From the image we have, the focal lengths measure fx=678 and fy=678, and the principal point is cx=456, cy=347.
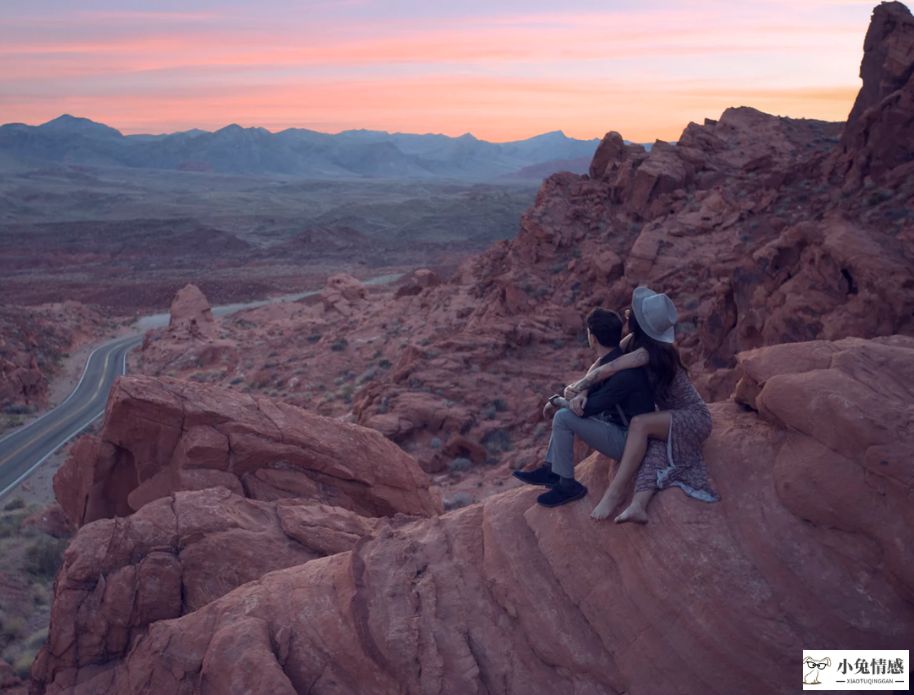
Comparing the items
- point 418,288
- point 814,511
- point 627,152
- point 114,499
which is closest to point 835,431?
point 814,511

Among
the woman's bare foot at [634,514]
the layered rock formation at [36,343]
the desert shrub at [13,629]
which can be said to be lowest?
the layered rock formation at [36,343]

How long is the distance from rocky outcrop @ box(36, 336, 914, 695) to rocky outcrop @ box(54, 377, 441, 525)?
11.9 feet

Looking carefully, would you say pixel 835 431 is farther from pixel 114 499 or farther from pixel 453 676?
pixel 114 499

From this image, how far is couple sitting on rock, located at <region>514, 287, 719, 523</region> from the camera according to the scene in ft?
16.7

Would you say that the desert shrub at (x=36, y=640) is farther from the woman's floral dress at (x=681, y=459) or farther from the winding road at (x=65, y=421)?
the winding road at (x=65, y=421)

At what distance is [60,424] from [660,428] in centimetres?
3337

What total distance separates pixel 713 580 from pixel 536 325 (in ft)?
64.0

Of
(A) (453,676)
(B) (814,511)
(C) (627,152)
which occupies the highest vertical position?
(C) (627,152)

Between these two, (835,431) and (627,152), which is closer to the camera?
(835,431)

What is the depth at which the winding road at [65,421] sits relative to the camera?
26088 millimetres

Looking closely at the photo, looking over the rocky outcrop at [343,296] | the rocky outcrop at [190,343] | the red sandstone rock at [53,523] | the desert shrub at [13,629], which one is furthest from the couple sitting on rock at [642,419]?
the rocky outcrop at [343,296]

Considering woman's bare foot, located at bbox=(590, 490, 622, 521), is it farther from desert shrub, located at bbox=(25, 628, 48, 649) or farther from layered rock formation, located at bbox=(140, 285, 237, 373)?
layered rock formation, located at bbox=(140, 285, 237, 373)

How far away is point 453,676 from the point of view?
523 centimetres

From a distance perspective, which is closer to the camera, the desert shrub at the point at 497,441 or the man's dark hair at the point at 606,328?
the man's dark hair at the point at 606,328
